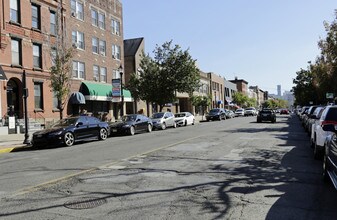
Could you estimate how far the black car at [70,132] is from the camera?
17703 mm

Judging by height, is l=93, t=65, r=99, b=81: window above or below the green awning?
above

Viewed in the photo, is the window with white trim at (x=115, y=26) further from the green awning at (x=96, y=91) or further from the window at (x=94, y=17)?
the green awning at (x=96, y=91)

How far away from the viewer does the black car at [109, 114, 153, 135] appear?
24312 mm

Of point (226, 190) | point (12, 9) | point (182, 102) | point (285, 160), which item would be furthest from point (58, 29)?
point (182, 102)

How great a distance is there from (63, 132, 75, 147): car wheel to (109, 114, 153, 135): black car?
5.83 meters

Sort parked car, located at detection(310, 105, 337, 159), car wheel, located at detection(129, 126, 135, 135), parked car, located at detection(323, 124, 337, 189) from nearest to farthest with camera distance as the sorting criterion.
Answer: parked car, located at detection(323, 124, 337, 189) < parked car, located at detection(310, 105, 337, 159) < car wheel, located at detection(129, 126, 135, 135)

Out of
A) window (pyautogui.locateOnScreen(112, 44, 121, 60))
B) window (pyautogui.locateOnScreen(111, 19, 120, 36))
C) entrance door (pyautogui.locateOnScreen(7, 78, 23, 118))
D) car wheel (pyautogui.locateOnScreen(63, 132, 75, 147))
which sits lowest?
car wheel (pyautogui.locateOnScreen(63, 132, 75, 147))

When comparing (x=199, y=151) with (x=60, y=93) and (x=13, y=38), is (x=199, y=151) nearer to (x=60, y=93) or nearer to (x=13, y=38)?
(x=60, y=93)

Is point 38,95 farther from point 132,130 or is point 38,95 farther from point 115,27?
point 115,27

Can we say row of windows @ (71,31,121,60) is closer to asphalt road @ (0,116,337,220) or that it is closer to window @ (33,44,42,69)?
window @ (33,44,42,69)

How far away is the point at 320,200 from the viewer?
6.68m

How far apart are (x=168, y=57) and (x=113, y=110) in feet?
27.8

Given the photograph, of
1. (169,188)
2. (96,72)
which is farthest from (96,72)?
(169,188)

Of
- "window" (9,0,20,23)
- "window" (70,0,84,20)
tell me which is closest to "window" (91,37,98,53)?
"window" (70,0,84,20)
